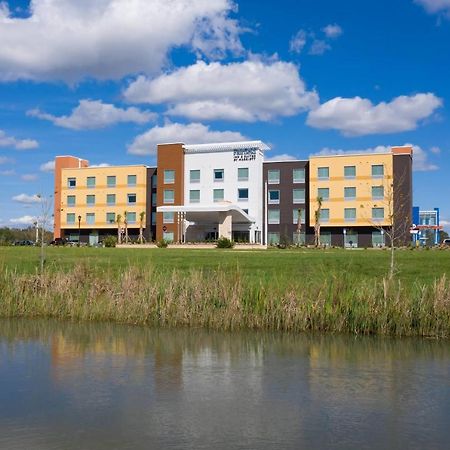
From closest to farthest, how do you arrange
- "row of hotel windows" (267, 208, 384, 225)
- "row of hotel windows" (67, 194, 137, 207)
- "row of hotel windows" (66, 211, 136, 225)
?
"row of hotel windows" (267, 208, 384, 225), "row of hotel windows" (66, 211, 136, 225), "row of hotel windows" (67, 194, 137, 207)

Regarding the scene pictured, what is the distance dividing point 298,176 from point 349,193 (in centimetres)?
720

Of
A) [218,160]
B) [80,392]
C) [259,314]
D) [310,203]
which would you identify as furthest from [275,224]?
[80,392]

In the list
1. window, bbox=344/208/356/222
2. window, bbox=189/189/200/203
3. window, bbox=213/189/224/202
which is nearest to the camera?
window, bbox=344/208/356/222

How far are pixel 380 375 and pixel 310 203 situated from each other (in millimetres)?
65161

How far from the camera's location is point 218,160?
254ft

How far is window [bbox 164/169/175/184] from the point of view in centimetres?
7856

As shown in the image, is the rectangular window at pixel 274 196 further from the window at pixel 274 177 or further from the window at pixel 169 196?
the window at pixel 169 196

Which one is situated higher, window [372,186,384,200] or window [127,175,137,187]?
window [127,175,137,187]

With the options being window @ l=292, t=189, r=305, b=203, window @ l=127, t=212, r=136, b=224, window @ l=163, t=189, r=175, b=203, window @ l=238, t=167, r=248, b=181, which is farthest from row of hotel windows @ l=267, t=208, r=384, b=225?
window @ l=127, t=212, r=136, b=224

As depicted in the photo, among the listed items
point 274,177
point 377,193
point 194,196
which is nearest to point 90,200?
point 194,196

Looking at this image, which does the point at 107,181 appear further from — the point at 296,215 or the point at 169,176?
the point at 296,215

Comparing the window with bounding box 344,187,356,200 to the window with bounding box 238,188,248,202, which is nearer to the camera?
the window with bounding box 344,187,356,200

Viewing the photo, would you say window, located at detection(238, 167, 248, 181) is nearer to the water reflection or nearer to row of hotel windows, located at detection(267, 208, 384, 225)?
row of hotel windows, located at detection(267, 208, 384, 225)

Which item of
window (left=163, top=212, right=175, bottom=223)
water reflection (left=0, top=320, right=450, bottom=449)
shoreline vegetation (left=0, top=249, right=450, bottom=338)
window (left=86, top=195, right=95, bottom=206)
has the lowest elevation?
water reflection (left=0, top=320, right=450, bottom=449)
